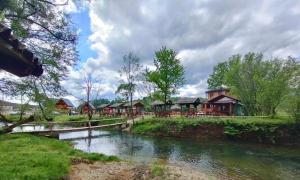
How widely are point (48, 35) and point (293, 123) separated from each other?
29.7 m

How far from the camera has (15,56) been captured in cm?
430

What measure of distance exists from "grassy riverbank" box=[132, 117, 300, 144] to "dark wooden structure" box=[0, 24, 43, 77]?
107 feet

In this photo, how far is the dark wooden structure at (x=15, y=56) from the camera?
12.9 feet

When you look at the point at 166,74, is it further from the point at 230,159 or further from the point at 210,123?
the point at 230,159

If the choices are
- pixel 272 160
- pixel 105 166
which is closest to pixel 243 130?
pixel 272 160

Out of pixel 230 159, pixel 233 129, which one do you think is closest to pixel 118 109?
pixel 233 129

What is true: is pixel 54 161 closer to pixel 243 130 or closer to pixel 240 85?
pixel 243 130

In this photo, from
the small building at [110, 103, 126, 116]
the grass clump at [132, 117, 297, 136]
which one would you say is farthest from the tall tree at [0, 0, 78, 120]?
the small building at [110, 103, 126, 116]

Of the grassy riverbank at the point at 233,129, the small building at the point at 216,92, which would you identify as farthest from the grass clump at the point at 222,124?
the small building at the point at 216,92

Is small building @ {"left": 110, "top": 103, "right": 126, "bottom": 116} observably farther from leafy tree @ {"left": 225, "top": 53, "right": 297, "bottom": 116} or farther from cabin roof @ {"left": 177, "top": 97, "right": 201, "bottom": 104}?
leafy tree @ {"left": 225, "top": 53, "right": 297, "bottom": 116}

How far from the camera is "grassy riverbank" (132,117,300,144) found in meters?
32.7

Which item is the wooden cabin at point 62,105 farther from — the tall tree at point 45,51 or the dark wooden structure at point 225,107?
the dark wooden structure at point 225,107

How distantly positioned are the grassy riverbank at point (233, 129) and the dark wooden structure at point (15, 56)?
3273cm

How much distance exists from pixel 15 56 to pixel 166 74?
4657 cm
